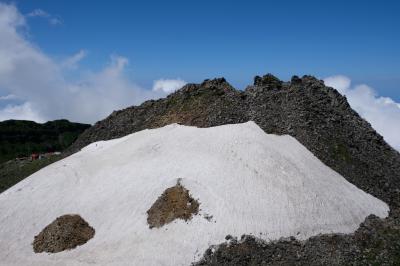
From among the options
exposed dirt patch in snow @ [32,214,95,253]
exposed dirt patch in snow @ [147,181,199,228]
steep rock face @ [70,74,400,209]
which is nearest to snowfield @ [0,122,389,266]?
exposed dirt patch in snow @ [147,181,199,228]

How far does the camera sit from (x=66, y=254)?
30375 mm

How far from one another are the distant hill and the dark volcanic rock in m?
71.7

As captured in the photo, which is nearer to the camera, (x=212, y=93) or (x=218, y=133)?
(x=218, y=133)

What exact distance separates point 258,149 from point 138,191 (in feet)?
32.7

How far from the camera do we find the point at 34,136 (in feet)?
485

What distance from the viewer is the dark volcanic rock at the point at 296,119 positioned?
4019 centimetres

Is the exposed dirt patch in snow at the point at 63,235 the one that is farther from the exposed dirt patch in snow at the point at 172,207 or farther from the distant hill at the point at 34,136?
the distant hill at the point at 34,136

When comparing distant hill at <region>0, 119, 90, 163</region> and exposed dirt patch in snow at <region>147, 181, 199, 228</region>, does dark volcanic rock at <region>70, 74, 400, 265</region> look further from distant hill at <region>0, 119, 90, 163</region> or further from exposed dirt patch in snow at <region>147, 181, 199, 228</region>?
distant hill at <region>0, 119, 90, 163</region>

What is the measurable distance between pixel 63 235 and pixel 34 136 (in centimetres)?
12356

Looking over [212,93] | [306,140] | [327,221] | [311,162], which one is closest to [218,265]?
[327,221]

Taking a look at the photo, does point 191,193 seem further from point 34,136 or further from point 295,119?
point 34,136

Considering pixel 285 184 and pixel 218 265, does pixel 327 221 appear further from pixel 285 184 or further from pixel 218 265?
pixel 218 265

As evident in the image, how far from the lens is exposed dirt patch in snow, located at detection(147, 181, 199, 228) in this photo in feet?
102

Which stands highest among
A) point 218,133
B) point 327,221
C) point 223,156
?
point 218,133
